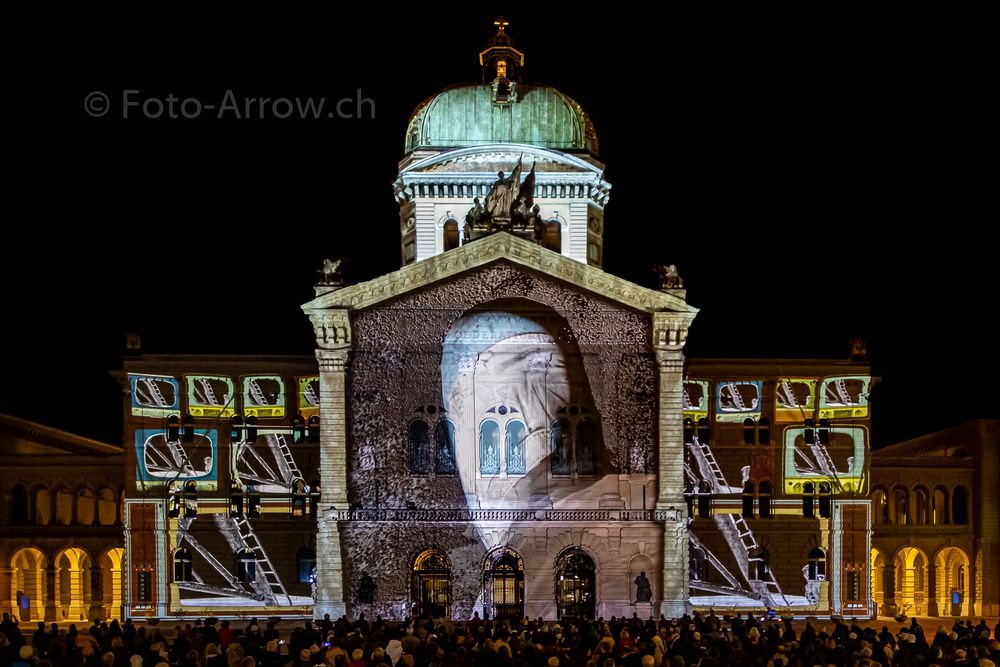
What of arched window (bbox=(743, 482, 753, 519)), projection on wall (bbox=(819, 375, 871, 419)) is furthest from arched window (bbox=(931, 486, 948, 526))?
arched window (bbox=(743, 482, 753, 519))

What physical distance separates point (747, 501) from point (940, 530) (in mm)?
10519

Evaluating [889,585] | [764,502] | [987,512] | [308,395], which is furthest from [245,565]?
[987,512]

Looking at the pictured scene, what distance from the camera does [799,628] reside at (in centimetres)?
5372

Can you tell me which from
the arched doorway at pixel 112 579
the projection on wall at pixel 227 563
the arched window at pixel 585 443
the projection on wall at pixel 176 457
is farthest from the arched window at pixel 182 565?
the arched window at pixel 585 443

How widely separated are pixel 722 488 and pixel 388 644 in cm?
2869

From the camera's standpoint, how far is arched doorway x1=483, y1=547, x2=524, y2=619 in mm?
52844

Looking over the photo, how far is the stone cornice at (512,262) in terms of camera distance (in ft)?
174

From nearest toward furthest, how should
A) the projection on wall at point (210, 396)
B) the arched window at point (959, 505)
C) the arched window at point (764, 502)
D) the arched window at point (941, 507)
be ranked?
the projection on wall at point (210, 396) → the arched window at point (764, 502) → the arched window at point (959, 505) → the arched window at point (941, 507)

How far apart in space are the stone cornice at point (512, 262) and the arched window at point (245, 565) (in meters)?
9.69

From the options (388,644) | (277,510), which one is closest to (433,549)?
(277,510)

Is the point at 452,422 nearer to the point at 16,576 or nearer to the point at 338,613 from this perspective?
Answer: the point at 338,613

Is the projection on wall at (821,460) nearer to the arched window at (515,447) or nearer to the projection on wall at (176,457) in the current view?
the arched window at (515,447)

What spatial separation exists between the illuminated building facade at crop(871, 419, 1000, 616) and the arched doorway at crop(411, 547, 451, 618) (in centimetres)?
2034

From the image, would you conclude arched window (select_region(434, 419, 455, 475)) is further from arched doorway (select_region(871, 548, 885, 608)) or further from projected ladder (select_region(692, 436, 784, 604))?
arched doorway (select_region(871, 548, 885, 608))
